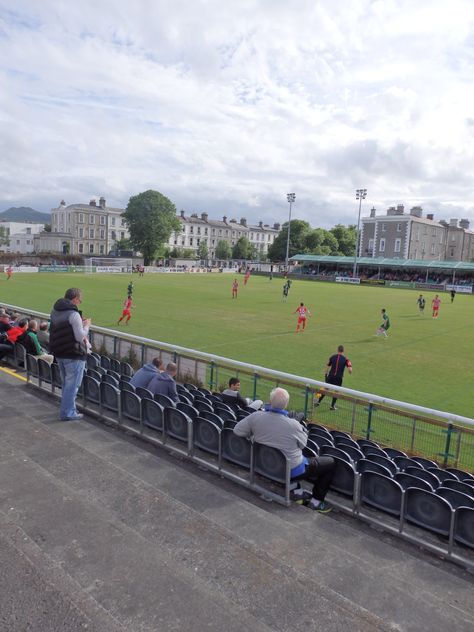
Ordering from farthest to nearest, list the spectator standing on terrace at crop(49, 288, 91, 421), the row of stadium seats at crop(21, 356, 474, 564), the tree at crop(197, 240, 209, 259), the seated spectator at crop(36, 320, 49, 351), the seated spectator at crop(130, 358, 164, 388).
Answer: the tree at crop(197, 240, 209, 259)
the seated spectator at crop(36, 320, 49, 351)
the seated spectator at crop(130, 358, 164, 388)
the spectator standing on terrace at crop(49, 288, 91, 421)
the row of stadium seats at crop(21, 356, 474, 564)

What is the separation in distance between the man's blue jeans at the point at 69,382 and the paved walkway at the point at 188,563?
1424 mm

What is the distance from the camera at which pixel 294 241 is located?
99.9 m

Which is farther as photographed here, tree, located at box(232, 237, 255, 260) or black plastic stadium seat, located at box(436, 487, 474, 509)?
tree, located at box(232, 237, 255, 260)

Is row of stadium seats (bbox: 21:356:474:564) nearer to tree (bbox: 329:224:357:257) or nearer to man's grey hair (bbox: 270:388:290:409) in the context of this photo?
man's grey hair (bbox: 270:388:290:409)

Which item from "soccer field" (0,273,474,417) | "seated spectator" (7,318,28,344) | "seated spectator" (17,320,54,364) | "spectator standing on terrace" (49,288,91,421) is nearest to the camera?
"spectator standing on terrace" (49,288,91,421)

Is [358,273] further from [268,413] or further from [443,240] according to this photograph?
[268,413]

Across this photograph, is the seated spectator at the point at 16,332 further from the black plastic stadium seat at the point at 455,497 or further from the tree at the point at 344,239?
the tree at the point at 344,239

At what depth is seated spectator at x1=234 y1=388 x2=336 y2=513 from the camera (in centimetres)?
521

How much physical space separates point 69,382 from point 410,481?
4843mm

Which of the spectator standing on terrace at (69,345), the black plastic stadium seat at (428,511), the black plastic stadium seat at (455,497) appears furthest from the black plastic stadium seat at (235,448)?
the spectator standing on terrace at (69,345)

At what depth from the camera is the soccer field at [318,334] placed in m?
14.9

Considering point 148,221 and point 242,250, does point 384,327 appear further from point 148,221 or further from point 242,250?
point 242,250

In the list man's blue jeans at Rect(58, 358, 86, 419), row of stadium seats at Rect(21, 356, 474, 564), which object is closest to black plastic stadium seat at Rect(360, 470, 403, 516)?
row of stadium seats at Rect(21, 356, 474, 564)

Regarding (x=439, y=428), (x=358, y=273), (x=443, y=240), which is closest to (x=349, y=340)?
(x=439, y=428)
